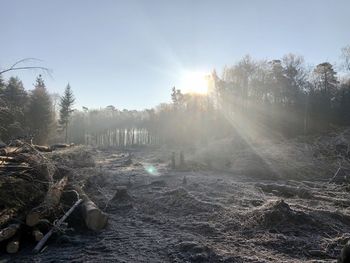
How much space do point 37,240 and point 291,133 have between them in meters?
40.2

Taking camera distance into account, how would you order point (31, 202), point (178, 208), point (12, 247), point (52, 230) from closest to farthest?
point (12, 247) → point (52, 230) → point (31, 202) → point (178, 208)

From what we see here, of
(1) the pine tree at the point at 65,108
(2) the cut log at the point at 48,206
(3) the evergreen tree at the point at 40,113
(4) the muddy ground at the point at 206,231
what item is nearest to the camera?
(4) the muddy ground at the point at 206,231

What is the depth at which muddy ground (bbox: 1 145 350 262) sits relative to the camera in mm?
7711

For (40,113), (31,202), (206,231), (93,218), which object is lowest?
(206,231)

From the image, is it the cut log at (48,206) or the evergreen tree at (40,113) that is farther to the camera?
the evergreen tree at (40,113)

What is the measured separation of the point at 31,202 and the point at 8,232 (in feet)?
5.10

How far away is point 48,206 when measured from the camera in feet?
30.3

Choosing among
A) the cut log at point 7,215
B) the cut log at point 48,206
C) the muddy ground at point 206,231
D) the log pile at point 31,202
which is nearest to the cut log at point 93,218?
the log pile at point 31,202

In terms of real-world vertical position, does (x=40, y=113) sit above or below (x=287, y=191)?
above

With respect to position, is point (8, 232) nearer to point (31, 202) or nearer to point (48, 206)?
point (48, 206)

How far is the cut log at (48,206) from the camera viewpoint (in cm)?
857

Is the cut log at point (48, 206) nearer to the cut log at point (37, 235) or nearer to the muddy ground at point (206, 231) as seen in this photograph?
the cut log at point (37, 235)

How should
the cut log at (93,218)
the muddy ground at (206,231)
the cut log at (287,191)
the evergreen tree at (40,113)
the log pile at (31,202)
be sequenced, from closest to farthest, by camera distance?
the muddy ground at (206,231) → the log pile at (31,202) → the cut log at (93,218) → the cut log at (287,191) → the evergreen tree at (40,113)

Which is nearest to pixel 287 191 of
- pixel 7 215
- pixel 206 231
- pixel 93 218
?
pixel 206 231
